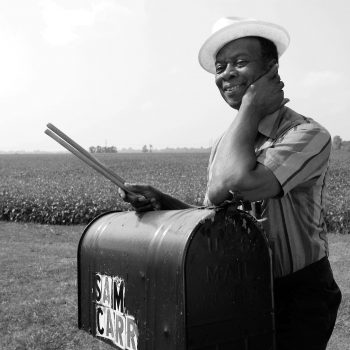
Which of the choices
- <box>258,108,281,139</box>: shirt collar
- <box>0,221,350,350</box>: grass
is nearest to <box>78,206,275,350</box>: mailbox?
<box>258,108,281,139</box>: shirt collar

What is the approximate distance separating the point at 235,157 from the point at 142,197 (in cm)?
54

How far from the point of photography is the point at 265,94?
194cm

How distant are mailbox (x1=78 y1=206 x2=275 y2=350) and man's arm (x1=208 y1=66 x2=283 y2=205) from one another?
8cm

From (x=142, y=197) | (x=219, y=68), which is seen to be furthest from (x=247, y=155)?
(x=142, y=197)

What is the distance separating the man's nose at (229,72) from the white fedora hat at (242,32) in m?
0.09

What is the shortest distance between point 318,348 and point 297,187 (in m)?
0.58

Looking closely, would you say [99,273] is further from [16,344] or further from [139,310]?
[16,344]

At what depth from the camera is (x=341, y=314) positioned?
5.49 m

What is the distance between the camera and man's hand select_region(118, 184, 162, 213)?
85.1 inches

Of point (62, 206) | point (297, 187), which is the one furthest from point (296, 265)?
point (62, 206)

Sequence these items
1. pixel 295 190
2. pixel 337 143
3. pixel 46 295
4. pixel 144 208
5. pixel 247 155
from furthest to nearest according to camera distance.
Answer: pixel 337 143 → pixel 46 295 → pixel 144 208 → pixel 295 190 → pixel 247 155

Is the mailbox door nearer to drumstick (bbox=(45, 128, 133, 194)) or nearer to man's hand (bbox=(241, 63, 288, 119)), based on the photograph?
man's hand (bbox=(241, 63, 288, 119))

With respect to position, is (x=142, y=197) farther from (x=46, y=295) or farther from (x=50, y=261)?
(x=50, y=261)

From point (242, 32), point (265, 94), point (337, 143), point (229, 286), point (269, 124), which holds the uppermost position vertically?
point (337, 143)
